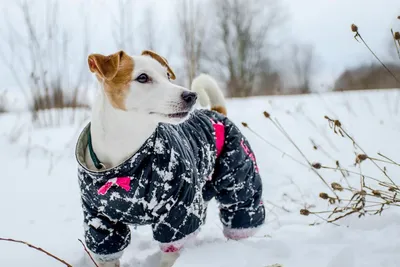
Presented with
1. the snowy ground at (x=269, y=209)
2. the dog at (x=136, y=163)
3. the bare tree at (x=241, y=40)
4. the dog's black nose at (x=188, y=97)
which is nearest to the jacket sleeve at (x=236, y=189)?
the snowy ground at (x=269, y=209)

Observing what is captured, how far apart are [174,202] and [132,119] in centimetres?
38

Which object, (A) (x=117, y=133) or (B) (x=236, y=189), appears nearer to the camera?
(A) (x=117, y=133)

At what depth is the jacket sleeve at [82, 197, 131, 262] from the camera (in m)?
1.49

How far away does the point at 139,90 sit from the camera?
1.51 metres

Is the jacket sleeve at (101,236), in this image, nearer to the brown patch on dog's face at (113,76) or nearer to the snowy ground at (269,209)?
the snowy ground at (269,209)

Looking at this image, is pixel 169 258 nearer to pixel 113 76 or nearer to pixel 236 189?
pixel 236 189

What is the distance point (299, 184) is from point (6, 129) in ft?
11.5

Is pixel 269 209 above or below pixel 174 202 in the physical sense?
below

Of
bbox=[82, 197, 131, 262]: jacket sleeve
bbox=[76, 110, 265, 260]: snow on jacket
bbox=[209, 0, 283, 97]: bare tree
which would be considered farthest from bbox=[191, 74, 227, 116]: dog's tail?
bbox=[209, 0, 283, 97]: bare tree

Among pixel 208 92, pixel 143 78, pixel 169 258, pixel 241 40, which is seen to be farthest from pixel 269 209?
pixel 241 40

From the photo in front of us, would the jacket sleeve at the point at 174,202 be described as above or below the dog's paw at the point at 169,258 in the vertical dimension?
above

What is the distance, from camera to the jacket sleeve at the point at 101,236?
149cm

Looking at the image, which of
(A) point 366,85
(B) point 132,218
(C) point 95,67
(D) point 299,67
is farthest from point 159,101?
(D) point 299,67

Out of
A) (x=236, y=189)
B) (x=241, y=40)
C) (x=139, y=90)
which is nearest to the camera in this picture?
(x=139, y=90)
